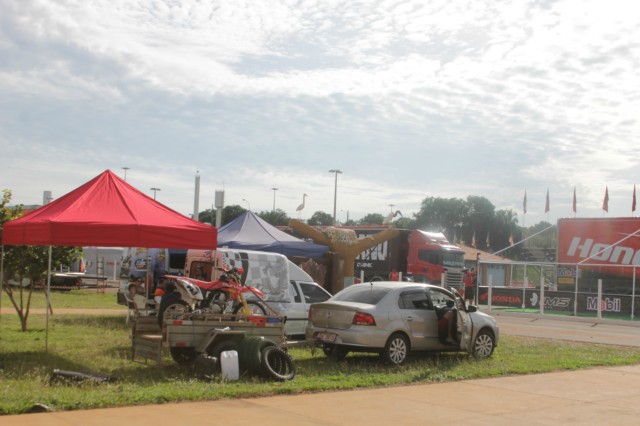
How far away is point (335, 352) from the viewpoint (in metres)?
13.2

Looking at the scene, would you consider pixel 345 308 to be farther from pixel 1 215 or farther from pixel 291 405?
pixel 1 215

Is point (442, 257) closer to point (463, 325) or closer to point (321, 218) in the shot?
point (463, 325)

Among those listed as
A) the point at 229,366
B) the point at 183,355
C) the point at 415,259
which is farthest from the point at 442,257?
the point at 229,366

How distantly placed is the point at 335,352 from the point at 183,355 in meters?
2.76

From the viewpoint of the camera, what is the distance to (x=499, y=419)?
8.71 metres

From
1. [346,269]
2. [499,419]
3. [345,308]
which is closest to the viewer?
[499,419]

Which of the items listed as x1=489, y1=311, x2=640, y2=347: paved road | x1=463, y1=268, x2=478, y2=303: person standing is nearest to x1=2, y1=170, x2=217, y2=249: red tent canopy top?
x1=489, y1=311, x2=640, y2=347: paved road

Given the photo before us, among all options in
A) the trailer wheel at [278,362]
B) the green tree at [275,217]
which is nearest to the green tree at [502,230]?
the green tree at [275,217]

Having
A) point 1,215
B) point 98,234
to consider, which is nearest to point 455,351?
point 98,234

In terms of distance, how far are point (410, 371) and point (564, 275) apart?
30.3m

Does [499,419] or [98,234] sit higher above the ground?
[98,234]

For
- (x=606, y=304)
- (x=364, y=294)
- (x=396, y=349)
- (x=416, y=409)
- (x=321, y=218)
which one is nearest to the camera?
(x=416, y=409)

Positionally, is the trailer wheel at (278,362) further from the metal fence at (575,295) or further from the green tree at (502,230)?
the green tree at (502,230)

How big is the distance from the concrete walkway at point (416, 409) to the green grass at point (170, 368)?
0.36 metres
